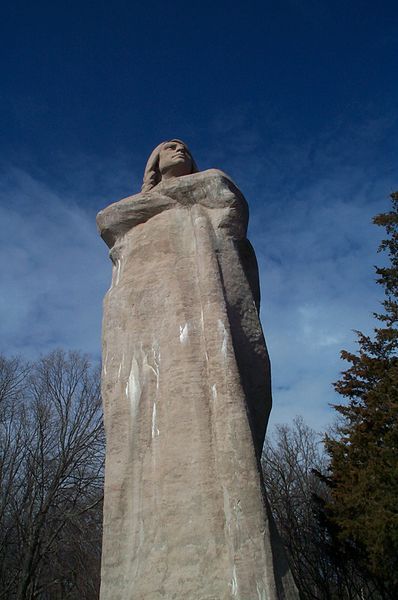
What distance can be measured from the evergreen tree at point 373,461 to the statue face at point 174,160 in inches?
414

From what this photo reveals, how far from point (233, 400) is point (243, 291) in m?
1.03

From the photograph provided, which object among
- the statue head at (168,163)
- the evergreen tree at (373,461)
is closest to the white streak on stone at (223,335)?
the statue head at (168,163)

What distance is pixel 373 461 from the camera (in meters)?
13.9

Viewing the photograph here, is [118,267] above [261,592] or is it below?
above

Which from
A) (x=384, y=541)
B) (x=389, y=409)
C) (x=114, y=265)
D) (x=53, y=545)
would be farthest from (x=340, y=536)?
(x=114, y=265)

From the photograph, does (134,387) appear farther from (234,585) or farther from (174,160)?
(174,160)

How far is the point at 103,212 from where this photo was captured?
485 centimetres

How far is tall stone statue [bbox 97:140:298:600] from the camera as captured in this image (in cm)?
282

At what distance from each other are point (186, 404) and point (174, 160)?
284 centimetres

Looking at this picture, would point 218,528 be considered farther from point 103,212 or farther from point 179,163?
point 179,163

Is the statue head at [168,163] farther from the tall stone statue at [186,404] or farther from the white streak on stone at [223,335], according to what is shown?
the white streak on stone at [223,335]

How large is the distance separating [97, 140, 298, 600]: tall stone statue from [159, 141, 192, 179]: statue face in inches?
21.7

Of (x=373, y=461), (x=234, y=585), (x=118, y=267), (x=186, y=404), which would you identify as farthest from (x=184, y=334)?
(x=373, y=461)

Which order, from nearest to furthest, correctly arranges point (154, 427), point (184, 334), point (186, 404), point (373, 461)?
point (186, 404) < point (154, 427) < point (184, 334) < point (373, 461)
